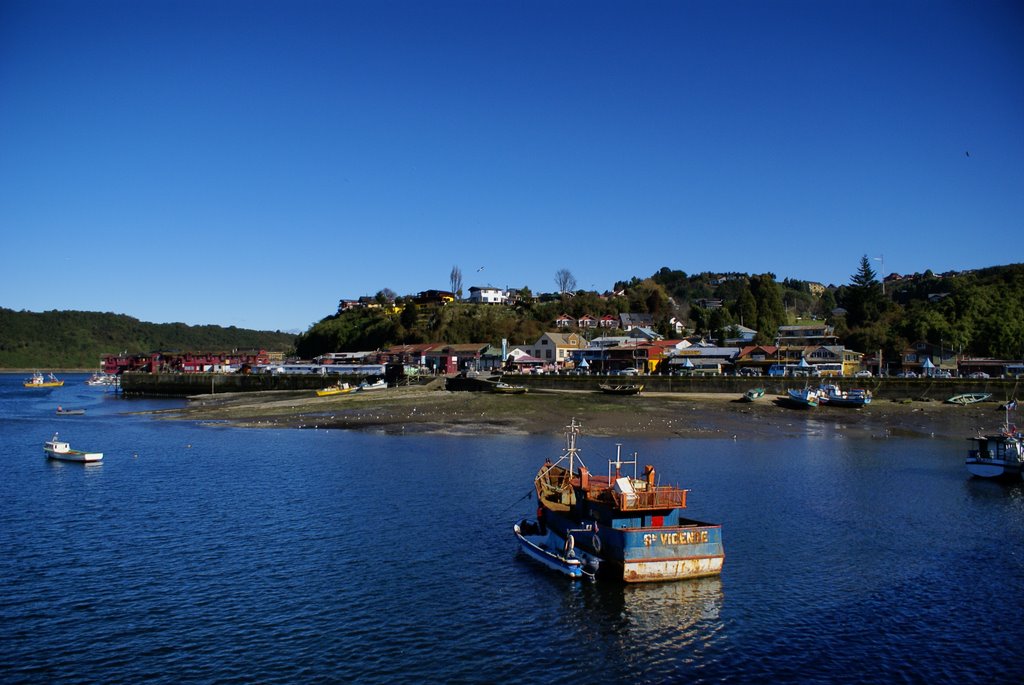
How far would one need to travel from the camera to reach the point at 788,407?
91812 millimetres

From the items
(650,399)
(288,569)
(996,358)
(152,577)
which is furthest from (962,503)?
(996,358)

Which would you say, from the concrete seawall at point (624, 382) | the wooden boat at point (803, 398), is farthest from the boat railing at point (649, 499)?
the concrete seawall at point (624, 382)

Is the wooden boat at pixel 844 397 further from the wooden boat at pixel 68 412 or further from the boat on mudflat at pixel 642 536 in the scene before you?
the wooden boat at pixel 68 412

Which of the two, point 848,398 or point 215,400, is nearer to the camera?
point 848,398

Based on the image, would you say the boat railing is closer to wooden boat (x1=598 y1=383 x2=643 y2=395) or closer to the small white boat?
the small white boat

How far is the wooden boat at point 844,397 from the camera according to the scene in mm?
89750

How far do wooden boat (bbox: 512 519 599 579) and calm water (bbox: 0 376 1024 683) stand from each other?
0.58 meters

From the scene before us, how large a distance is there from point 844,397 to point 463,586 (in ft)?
248

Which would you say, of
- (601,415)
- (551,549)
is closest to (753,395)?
(601,415)

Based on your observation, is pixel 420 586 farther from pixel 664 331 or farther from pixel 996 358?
pixel 664 331

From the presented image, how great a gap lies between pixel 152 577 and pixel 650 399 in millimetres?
76965

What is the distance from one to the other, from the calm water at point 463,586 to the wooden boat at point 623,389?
171ft

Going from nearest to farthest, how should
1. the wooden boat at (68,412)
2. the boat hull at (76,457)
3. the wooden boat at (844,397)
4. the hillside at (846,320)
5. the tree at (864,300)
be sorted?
the boat hull at (76,457), the wooden boat at (844,397), the wooden boat at (68,412), the hillside at (846,320), the tree at (864,300)

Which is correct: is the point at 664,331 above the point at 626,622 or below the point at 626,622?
above
